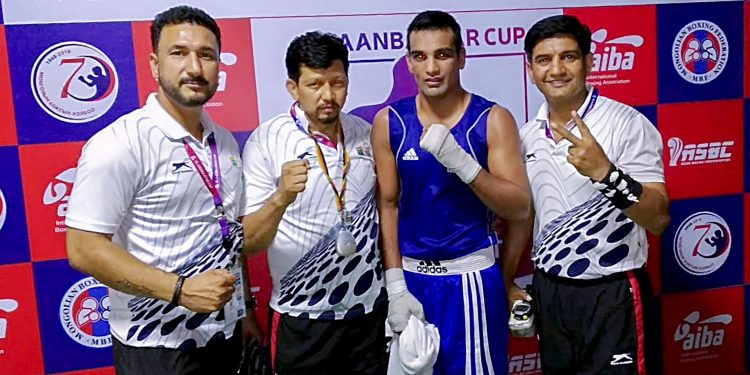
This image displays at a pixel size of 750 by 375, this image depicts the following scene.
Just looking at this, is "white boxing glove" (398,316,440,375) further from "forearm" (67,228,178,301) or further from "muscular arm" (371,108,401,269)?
"forearm" (67,228,178,301)

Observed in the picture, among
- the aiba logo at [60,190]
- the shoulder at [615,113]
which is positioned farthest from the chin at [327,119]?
the aiba logo at [60,190]

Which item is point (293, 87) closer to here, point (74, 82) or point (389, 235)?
point (389, 235)

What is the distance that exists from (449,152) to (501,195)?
0.63ft

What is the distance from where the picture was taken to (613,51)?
247 centimetres

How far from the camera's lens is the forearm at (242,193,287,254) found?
66.2 inches

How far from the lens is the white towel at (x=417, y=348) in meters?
1.79

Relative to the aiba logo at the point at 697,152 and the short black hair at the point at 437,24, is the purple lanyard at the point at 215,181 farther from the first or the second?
the aiba logo at the point at 697,152

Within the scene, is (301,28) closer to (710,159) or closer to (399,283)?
(399,283)

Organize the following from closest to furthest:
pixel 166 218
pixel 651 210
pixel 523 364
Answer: pixel 166 218 < pixel 651 210 < pixel 523 364

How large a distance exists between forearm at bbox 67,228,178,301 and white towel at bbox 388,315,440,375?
635mm

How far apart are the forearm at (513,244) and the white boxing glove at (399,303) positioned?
335 millimetres

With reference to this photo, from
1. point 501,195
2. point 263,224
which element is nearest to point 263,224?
point 263,224

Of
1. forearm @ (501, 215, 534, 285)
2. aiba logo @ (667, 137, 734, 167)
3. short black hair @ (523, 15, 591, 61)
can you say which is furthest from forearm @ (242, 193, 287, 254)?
aiba logo @ (667, 137, 734, 167)

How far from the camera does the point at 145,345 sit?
5.30 feet
